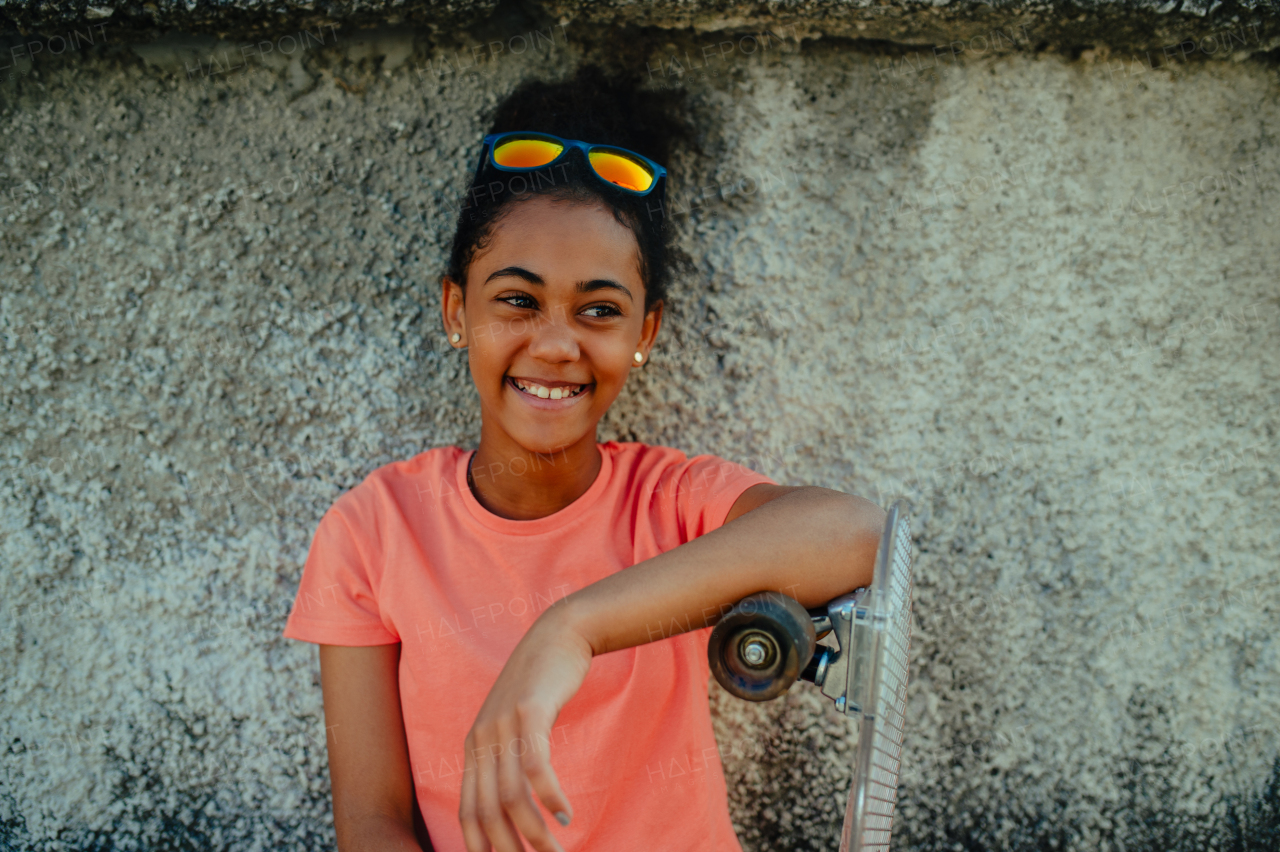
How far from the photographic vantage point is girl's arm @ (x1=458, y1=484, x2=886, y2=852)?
0.74m

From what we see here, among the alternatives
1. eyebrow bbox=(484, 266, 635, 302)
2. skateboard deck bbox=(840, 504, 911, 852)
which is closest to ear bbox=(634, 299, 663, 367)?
eyebrow bbox=(484, 266, 635, 302)

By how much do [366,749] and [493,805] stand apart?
0.38 metres

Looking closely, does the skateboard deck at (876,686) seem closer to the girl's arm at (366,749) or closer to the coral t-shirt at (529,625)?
the coral t-shirt at (529,625)

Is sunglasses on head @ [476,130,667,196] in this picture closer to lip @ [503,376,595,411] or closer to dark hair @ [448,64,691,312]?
dark hair @ [448,64,691,312]

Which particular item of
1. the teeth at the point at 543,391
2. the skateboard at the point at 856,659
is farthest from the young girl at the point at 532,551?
the skateboard at the point at 856,659

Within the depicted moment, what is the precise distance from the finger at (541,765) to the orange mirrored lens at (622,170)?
28.0 inches

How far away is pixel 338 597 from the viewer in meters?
1.05

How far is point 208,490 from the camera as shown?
1256mm

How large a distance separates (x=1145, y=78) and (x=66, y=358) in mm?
1824

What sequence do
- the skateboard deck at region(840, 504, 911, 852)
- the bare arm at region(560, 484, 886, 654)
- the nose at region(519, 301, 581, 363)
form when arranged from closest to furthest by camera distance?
the skateboard deck at region(840, 504, 911, 852) → the bare arm at region(560, 484, 886, 654) → the nose at region(519, 301, 581, 363)

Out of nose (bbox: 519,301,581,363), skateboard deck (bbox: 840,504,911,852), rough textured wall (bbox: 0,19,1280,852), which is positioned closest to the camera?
skateboard deck (bbox: 840,504,911,852)

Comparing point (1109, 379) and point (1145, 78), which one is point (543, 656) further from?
point (1145, 78)

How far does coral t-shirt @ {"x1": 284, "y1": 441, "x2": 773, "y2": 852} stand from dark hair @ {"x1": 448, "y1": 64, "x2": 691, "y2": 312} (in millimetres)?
324

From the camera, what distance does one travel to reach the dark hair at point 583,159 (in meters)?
1.06
